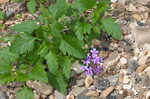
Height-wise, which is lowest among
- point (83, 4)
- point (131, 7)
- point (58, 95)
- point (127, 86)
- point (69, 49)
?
point (58, 95)

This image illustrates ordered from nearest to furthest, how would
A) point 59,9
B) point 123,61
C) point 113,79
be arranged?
point 113,79 → point 123,61 → point 59,9

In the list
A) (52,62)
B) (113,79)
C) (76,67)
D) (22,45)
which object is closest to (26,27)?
(22,45)

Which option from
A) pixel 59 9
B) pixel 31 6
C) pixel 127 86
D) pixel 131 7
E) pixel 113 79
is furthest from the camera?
pixel 31 6

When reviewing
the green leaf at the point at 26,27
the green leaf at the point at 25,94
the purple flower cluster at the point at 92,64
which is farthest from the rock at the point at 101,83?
the green leaf at the point at 26,27

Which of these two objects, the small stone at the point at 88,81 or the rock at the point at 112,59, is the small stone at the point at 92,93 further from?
the rock at the point at 112,59

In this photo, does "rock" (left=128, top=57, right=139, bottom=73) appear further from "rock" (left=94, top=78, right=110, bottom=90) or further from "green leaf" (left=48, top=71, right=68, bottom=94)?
"green leaf" (left=48, top=71, right=68, bottom=94)

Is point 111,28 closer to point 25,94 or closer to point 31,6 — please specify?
point 25,94
